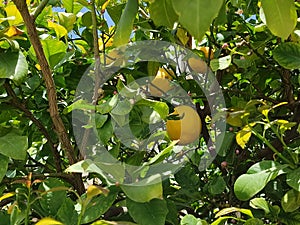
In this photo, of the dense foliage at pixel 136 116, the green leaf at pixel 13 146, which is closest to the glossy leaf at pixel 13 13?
the dense foliage at pixel 136 116

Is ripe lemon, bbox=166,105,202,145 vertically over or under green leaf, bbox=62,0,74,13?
under

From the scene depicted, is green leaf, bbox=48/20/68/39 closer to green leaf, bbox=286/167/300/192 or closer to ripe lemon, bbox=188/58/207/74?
ripe lemon, bbox=188/58/207/74

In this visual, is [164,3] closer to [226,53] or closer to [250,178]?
[250,178]

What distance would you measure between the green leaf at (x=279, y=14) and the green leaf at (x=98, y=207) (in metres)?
0.34

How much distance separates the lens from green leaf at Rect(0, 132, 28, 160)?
69cm

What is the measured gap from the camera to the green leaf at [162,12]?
22.2 inches

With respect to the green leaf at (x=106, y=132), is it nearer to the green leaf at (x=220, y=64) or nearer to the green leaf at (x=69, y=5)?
the green leaf at (x=220, y=64)

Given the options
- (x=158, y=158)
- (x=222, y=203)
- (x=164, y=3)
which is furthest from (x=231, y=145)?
(x=164, y=3)

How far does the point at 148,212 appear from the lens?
0.68m

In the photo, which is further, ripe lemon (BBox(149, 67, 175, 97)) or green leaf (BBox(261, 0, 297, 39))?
ripe lemon (BBox(149, 67, 175, 97))

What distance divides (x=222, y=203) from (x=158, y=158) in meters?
0.34

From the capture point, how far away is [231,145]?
1.08 meters

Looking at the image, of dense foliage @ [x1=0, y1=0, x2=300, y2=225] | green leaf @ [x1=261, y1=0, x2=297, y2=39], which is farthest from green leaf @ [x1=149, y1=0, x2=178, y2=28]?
green leaf @ [x1=261, y1=0, x2=297, y2=39]

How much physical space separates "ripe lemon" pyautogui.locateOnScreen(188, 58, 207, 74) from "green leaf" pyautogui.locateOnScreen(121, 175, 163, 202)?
0.41m
